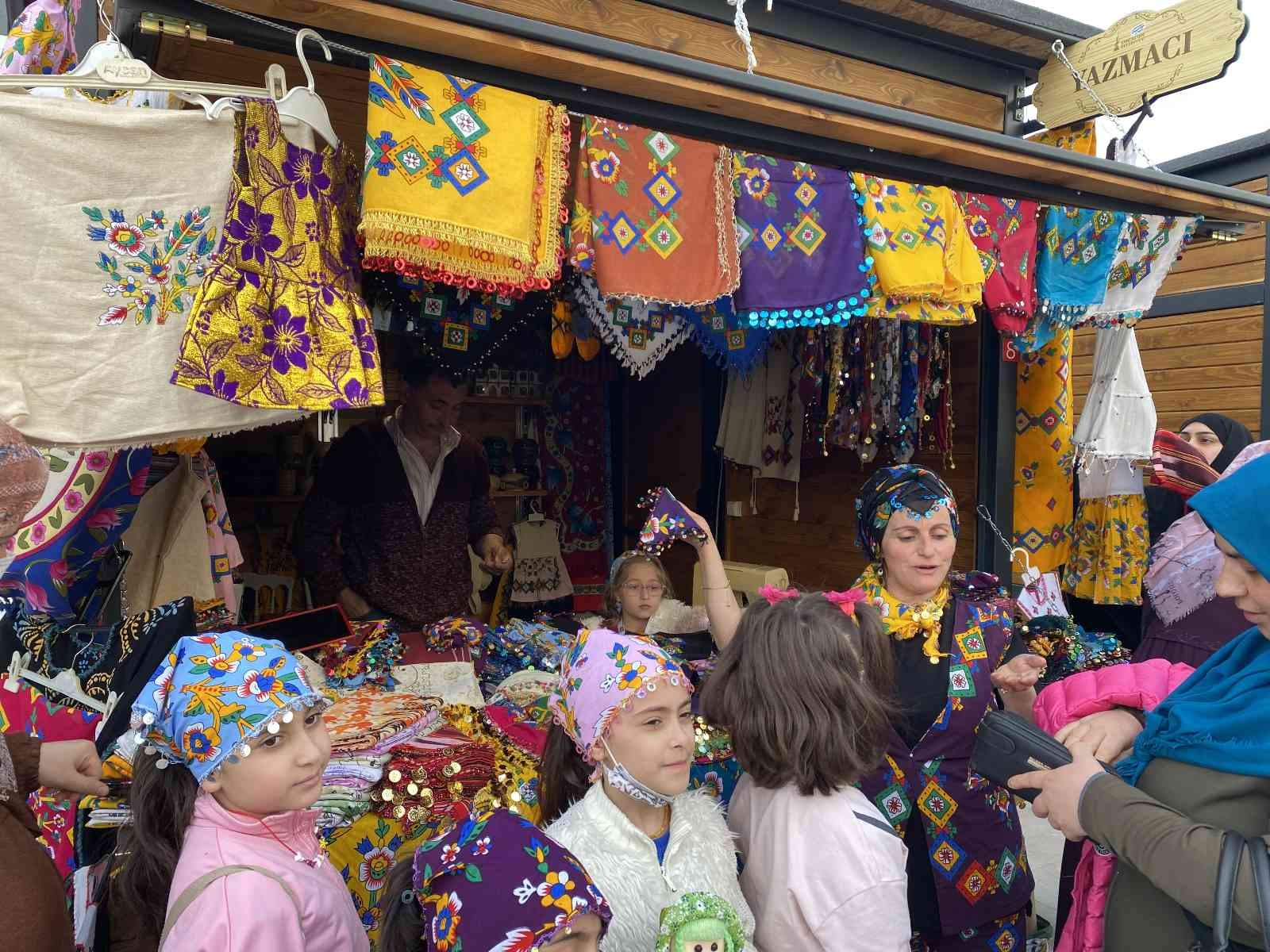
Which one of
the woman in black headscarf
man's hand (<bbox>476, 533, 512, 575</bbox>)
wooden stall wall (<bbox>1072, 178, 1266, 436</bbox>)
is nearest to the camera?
man's hand (<bbox>476, 533, 512, 575</bbox>)

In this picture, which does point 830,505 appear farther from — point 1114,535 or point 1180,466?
point 1180,466

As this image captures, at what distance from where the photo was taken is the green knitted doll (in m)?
1.26

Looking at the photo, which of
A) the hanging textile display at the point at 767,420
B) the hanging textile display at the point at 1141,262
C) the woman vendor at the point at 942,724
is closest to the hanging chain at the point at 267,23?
the woman vendor at the point at 942,724

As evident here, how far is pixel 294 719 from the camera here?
1.47 metres

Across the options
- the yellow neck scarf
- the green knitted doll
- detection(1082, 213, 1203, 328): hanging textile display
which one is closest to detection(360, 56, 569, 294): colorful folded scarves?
the yellow neck scarf

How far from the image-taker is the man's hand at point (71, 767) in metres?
1.63

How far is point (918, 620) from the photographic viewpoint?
2.29 meters

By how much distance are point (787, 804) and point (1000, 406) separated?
3293mm

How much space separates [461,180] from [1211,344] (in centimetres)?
636

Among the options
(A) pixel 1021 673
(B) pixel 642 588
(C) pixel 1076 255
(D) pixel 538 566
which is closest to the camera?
(A) pixel 1021 673

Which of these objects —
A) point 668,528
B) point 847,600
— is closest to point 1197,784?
point 847,600

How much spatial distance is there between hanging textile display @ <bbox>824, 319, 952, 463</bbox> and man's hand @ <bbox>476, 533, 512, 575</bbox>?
1930 mm

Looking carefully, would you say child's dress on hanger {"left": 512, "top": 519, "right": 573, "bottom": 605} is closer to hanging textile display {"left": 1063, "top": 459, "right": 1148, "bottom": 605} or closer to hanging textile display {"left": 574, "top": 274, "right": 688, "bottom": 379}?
hanging textile display {"left": 574, "top": 274, "right": 688, "bottom": 379}

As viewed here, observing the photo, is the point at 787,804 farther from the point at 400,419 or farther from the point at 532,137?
the point at 400,419
